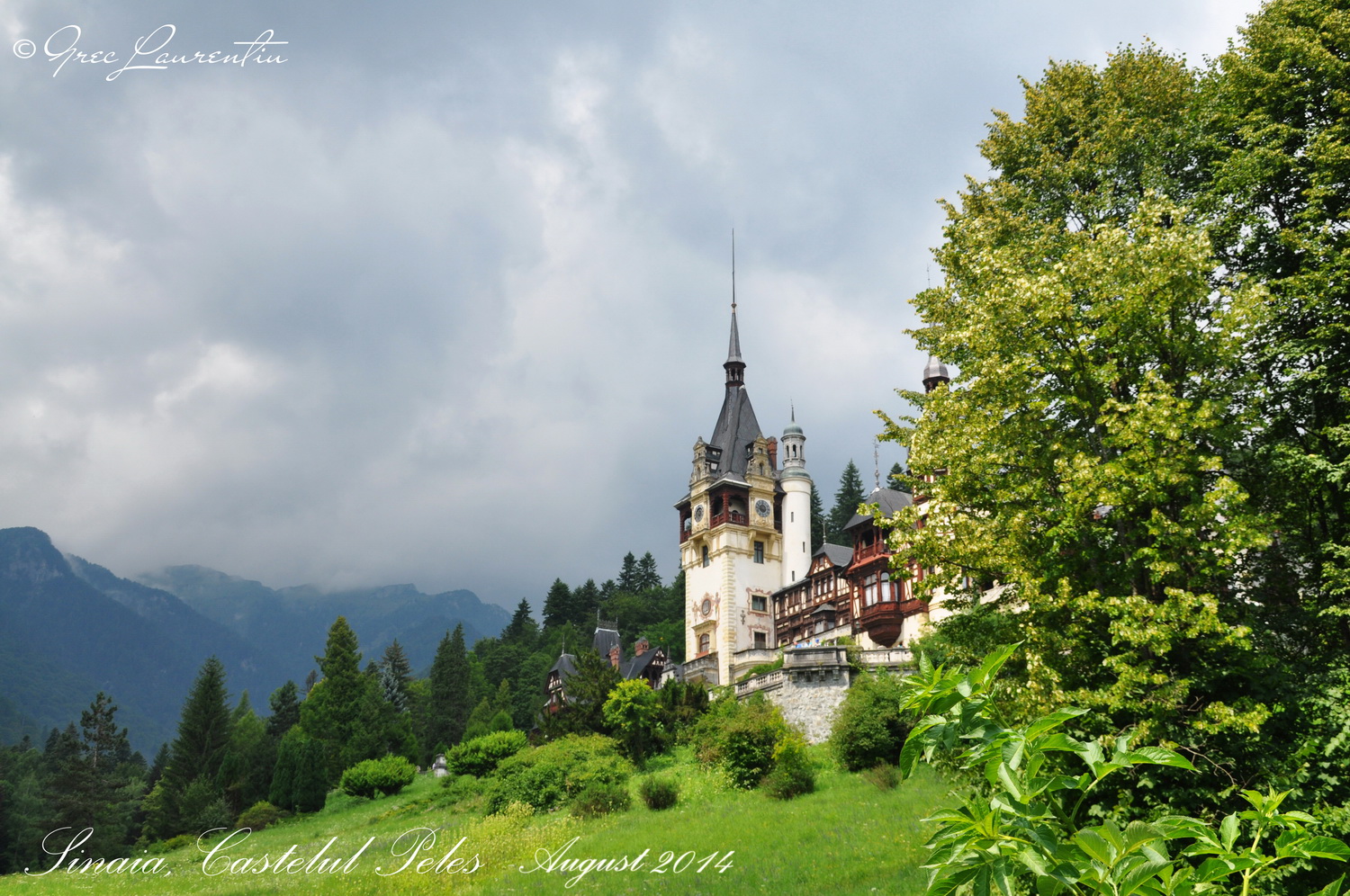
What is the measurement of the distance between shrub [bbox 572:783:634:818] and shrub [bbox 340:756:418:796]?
2493 centimetres

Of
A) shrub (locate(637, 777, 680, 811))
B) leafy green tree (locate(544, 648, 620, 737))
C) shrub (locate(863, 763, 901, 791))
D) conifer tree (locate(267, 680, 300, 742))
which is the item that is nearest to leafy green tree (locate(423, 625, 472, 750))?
conifer tree (locate(267, 680, 300, 742))

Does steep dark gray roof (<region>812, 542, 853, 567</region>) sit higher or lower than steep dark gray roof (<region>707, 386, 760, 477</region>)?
lower

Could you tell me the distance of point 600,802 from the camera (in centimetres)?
3416

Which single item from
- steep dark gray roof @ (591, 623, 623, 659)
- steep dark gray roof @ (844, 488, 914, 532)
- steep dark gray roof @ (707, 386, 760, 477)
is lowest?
steep dark gray roof @ (591, 623, 623, 659)

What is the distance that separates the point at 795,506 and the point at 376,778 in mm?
32892

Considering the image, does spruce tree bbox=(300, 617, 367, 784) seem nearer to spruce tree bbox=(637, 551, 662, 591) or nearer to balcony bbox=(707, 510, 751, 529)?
balcony bbox=(707, 510, 751, 529)

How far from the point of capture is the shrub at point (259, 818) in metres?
52.4

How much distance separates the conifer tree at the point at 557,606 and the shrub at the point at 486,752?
57.9m

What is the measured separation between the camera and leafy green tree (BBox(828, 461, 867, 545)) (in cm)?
9225

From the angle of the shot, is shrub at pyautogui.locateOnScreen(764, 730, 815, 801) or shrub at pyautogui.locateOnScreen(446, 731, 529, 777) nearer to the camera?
shrub at pyautogui.locateOnScreen(764, 730, 815, 801)

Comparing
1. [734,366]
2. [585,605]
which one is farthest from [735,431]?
[585,605]

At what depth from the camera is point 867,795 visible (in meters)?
29.6

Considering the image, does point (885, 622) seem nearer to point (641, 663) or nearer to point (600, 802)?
point (600, 802)

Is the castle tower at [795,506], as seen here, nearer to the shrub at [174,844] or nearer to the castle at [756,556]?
the castle at [756,556]
